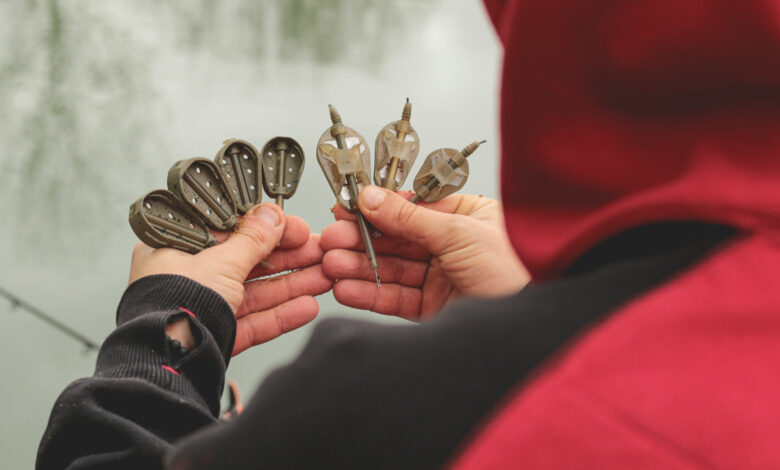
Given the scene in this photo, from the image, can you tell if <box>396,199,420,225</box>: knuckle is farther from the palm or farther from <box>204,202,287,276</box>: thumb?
<box>204,202,287,276</box>: thumb

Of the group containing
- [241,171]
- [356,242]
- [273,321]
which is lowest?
[273,321]

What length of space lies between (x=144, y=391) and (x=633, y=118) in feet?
1.49

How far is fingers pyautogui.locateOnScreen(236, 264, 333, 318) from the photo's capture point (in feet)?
2.83

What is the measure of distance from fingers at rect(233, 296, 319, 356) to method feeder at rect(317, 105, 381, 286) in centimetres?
12

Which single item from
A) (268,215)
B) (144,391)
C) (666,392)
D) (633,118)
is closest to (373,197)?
(268,215)

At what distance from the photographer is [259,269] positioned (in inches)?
34.4

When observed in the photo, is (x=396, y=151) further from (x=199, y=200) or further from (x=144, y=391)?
(x=144, y=391)

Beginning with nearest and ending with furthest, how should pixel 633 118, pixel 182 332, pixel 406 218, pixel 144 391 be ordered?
pixel 633 118 < pixel 144 391 < pixel 182 332 < pixel 406 218

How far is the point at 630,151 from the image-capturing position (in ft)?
1.02

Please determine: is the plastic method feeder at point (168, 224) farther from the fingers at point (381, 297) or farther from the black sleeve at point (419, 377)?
the black sleeve at point (419, 377)

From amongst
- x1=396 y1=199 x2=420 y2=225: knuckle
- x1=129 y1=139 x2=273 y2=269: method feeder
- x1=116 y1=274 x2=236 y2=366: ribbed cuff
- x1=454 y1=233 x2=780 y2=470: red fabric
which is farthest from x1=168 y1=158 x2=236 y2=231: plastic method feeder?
x1=454 y1=233 x2=780 y2=470: red fabric

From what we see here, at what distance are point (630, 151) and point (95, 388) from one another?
47 cm

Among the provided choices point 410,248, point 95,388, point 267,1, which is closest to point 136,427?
point 95,388

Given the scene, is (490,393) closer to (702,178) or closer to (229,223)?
(702,178)
